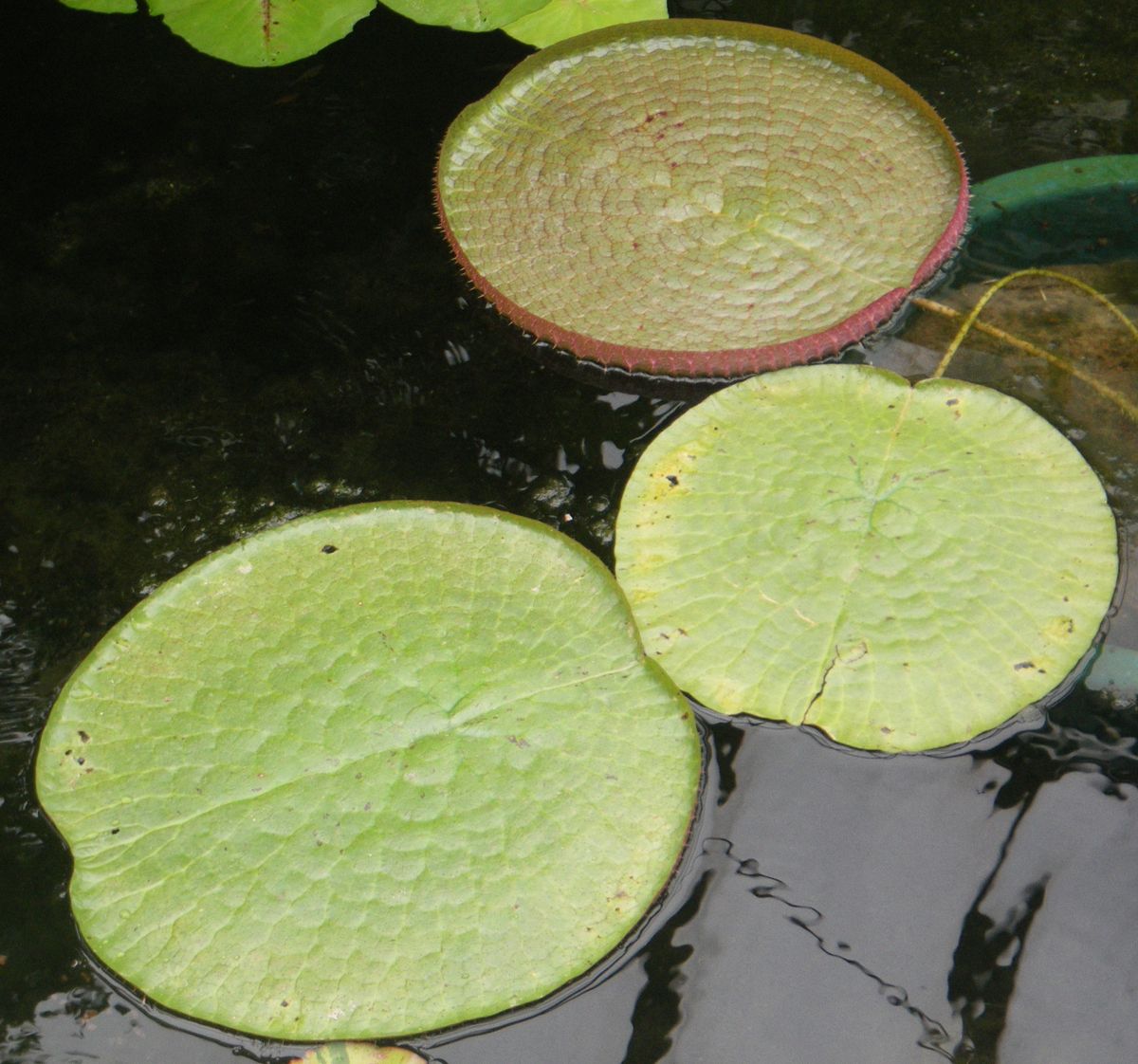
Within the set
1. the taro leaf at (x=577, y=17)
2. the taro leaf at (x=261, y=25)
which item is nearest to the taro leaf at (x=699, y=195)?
the taro leaf at (x=577, y=17)

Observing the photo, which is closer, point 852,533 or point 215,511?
point 852,533

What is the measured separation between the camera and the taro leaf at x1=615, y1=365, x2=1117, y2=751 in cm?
140

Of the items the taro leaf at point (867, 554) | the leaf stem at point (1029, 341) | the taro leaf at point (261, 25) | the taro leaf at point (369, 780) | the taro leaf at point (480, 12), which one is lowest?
the taro leaf at point (369, 780)

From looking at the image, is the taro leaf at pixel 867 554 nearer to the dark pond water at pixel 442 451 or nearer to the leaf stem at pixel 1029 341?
the dark pond water at pixel 442 451

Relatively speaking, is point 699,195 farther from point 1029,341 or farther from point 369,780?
point 369,780

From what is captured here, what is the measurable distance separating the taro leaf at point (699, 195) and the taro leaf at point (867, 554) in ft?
0.52

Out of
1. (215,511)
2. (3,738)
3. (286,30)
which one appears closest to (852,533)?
(215,511)

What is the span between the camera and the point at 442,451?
179cm

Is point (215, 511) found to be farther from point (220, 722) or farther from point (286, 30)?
point (286, 30)

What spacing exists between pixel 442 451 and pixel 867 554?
2.30 ft

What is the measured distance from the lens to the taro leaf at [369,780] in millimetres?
1248

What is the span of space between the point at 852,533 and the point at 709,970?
597mm

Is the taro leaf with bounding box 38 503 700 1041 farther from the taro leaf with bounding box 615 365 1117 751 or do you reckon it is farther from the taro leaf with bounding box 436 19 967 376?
the taro leaf with bounding box 436 19 967 376

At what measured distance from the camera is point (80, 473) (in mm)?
1769
